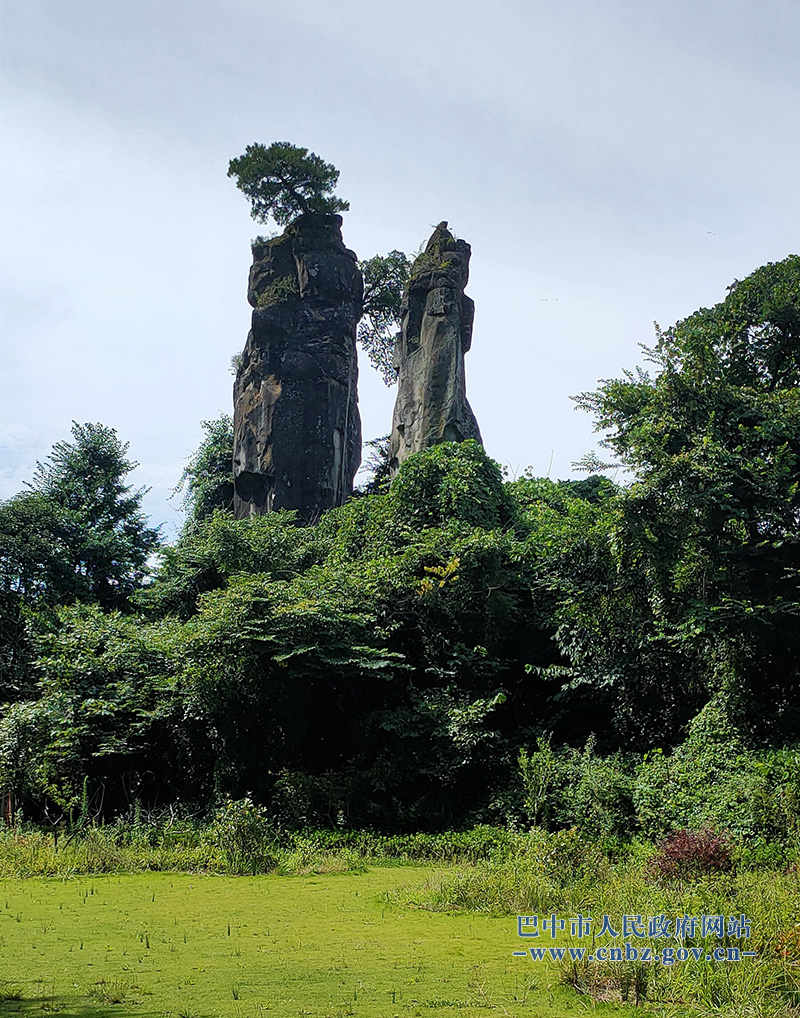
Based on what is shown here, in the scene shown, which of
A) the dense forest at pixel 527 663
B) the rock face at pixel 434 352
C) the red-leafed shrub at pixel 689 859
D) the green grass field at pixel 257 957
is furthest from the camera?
the rock face at pixel 434 352

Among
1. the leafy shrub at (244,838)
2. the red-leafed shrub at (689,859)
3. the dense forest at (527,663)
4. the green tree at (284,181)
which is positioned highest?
the green tree at (284,181)

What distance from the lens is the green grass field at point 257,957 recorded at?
4477 mm

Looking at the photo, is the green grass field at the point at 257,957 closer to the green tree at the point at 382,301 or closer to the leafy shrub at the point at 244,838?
the leafy shrub at the point at 244,838

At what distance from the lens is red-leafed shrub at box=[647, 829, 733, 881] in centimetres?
796

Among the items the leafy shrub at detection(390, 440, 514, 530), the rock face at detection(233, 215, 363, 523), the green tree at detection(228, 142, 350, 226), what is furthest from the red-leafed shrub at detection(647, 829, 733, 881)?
the green tree at detection(228, 142, 350, 226)

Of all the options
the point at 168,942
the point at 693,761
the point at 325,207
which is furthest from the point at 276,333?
the point at 168,942

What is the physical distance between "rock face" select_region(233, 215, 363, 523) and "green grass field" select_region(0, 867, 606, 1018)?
63.8ft

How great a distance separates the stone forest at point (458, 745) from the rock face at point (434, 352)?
6275 millimetres

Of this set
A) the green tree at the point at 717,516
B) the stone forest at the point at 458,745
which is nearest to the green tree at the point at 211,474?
the stone forest at the point at 458,745

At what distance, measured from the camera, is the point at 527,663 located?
52.1ft

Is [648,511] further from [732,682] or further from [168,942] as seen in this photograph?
[168,942]

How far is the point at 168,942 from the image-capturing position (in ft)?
20.0

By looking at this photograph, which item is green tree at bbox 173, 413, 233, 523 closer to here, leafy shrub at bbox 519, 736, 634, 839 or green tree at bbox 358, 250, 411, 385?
green tree at bbox 358, 250, 411, 385

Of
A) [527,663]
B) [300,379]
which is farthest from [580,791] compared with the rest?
[300,379]
